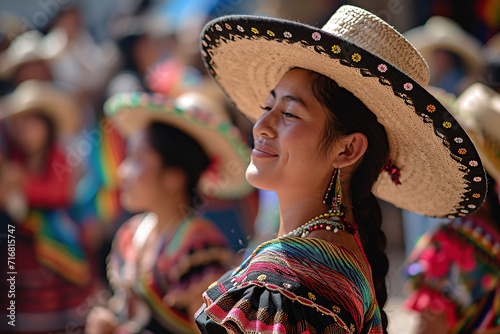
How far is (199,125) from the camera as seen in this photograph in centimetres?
294

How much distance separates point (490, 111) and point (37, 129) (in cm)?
334

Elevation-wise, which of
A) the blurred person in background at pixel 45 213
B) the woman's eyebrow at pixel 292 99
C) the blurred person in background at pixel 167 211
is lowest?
the blurred person in background at pixel 45 213

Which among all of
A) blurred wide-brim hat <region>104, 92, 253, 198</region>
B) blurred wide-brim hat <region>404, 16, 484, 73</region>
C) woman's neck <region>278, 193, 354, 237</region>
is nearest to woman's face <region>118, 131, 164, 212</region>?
blurred wide-brim hat <region>104, 92, 253, 198</region>

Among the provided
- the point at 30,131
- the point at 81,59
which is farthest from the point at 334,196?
the point at 81,59

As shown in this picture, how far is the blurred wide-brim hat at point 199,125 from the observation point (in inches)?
115

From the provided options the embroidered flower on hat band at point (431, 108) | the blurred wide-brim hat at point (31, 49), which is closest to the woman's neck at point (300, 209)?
the embroidered flower on hat band at point (431, 108)

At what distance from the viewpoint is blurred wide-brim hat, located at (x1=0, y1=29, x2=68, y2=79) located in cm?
524

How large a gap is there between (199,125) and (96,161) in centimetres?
227

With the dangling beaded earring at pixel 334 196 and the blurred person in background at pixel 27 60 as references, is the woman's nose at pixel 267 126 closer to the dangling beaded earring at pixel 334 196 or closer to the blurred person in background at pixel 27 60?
the dangling beaded earring at pixel 334 196

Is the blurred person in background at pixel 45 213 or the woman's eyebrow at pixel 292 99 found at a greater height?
the woman's eyebrow at pixel 292 99

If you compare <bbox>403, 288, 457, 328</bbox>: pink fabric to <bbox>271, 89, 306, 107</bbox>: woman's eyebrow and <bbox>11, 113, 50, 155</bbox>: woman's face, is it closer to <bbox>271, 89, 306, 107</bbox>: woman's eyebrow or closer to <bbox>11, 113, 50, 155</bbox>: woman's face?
<bbox>271, 89, 306, 107</bbox>: woman's eyebrow

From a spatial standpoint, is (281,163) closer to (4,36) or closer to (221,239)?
(221,239)

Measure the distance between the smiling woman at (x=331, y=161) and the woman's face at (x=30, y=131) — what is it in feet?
9.60

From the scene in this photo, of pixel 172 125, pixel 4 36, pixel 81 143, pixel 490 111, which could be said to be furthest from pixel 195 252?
pixel 4 36
